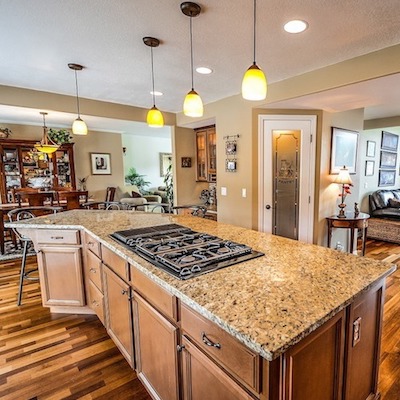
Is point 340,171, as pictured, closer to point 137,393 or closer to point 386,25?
point 386,25

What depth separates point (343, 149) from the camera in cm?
397

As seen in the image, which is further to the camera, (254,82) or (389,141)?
(389,141)

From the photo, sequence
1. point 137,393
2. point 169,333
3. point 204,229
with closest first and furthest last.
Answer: point 169,333 < point 137,393 < point 204,229

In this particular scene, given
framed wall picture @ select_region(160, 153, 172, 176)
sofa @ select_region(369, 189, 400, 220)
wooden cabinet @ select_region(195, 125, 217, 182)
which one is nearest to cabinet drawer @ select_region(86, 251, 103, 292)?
wooden cabinet @ select_region(195, 125, 217, 182)

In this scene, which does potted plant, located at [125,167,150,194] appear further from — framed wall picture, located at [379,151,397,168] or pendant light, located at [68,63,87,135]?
framed wall picture, located at [379,151,397,168]

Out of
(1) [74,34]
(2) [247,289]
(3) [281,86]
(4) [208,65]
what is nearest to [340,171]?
(3) [281,86]

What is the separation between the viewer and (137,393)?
1723 millimetres

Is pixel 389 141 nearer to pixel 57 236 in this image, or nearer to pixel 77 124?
pixel 77 124

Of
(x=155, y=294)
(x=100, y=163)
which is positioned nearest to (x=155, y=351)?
(x=155, y=294)

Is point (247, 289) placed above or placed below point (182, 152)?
below

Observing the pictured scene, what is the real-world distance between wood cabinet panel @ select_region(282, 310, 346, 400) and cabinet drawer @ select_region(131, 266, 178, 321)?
0.54 meters

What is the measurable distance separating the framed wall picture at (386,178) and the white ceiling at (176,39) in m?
3.56

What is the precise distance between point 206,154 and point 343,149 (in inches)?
92.0

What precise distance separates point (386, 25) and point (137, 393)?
10.5ft
